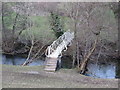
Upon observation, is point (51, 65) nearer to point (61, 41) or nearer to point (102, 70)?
point (61, 41)

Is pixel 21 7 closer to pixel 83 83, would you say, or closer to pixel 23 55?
pixel 23 55

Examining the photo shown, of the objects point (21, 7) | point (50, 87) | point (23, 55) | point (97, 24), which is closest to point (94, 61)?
point (97, 24)

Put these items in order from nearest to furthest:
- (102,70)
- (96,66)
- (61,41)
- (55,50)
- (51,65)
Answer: (51,65), (55,50), (102,70), (96,66), (61,41)

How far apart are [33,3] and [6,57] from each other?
9239 mm

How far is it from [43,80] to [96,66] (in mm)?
11869

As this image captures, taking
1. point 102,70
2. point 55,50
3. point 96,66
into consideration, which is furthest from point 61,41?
point 102,70

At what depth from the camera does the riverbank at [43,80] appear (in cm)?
1616

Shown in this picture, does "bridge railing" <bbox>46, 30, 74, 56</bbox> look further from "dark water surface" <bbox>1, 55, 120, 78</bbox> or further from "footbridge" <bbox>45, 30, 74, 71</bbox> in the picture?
"dark water surface" <bbox>1, 55, 120, 78</bbox>

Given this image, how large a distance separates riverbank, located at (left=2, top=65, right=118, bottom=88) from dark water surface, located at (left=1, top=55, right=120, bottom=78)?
5.94 metres

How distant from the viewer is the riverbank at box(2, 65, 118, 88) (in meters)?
16.2

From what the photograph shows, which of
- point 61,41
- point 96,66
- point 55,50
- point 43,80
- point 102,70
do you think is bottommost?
point 102,70

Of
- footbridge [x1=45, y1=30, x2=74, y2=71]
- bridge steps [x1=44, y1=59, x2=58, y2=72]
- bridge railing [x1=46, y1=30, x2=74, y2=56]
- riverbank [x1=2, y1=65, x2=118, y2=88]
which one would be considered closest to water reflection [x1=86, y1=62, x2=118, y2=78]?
footbridge [x1=45, y1=30, x2=74, y2=71]

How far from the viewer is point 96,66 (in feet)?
93.0

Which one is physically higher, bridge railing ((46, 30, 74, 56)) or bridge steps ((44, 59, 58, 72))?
bridge railing ((46, 30, 74, 56))
